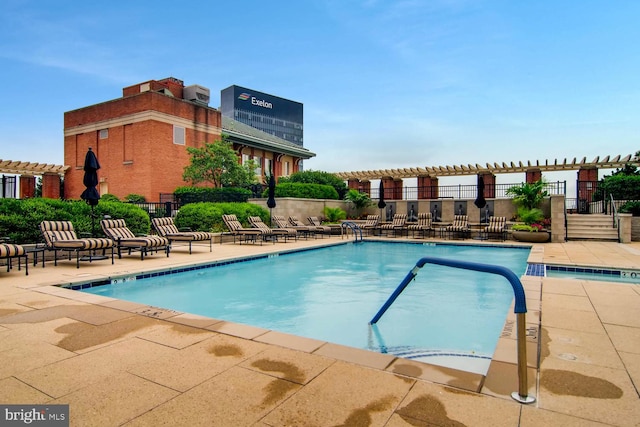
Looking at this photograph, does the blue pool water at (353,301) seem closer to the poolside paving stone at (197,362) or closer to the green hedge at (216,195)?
the poolside paving stone at (197,362)

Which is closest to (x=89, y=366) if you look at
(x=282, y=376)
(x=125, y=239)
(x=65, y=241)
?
(x=282, y=376)

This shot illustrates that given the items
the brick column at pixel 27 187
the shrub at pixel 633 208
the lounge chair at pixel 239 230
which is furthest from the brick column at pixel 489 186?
the brick column at pixel 27 187

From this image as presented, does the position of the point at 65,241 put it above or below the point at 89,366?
above

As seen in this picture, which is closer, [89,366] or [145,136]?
[89,366]

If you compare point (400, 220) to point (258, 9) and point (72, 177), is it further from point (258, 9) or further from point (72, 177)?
point (72, 177)

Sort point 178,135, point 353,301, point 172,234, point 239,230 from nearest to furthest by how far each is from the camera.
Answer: point 353,301, point 172,234, point 239,230, point 178,135

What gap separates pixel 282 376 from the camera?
2.64 m

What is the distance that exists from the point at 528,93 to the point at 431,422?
15874 millimetres

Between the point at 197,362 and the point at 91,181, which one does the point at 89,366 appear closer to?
the point at 197,362

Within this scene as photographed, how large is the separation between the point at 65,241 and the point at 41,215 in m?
1.90

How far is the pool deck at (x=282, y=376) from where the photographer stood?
213 centimetres

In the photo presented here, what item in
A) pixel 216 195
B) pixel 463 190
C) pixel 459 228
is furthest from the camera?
pixel 463 190

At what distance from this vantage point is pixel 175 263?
8719mm

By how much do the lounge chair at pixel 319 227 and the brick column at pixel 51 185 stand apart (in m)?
18.7
